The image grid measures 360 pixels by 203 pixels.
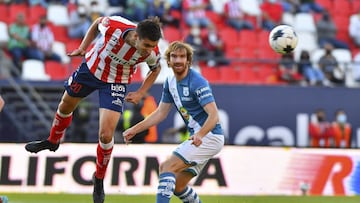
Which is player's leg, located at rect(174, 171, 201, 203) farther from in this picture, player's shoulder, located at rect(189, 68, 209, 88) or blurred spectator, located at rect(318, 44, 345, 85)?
blurred spectator, located at rect(318, 44, 345, 85)

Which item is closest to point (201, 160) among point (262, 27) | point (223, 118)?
point (223, 118)

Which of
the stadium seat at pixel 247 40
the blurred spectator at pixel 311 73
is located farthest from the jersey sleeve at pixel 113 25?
the stadium seat at pixel 247 40

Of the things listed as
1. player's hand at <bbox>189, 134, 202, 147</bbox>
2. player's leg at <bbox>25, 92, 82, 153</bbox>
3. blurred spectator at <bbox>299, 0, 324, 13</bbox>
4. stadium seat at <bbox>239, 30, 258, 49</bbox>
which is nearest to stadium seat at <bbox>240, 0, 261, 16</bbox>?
stadium seat at <bbox>239, 30, 258, 49</bbox>

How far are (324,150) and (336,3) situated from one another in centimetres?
768

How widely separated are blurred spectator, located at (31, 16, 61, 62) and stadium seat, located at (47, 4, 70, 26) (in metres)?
0.80

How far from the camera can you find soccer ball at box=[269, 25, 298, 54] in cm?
1205

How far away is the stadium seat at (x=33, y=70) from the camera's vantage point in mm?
20844

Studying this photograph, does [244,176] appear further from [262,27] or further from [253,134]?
[262,27]

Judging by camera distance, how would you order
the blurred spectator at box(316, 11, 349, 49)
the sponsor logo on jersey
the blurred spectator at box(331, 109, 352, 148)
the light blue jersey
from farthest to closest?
the blurred spectator at box(316, 11, 349, 49) < the blurred spectator at box(331, 109, 352, 148) < the sponsor logo on jersey < the light blue jersey

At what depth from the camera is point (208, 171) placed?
16969mm

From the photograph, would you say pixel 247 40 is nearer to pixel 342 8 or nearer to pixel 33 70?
pixel 342 8

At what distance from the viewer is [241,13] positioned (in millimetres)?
23422

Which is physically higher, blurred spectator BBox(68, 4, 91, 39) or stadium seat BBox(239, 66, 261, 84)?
blurred spectator BBox(68, 4, 91, 39)

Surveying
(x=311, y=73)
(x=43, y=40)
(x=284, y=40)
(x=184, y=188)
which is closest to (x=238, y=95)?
(x=311, y=73)
